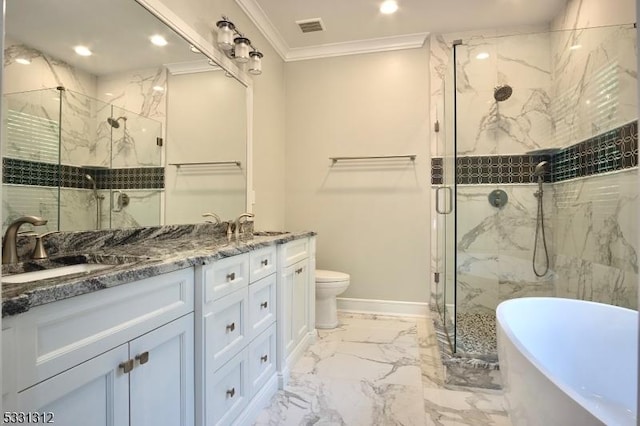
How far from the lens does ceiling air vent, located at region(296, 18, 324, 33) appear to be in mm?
2917

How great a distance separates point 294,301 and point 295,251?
325 millimetres

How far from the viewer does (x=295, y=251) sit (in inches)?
91.6

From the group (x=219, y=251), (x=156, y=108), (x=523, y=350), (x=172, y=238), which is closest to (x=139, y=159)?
(x=156, y=108)

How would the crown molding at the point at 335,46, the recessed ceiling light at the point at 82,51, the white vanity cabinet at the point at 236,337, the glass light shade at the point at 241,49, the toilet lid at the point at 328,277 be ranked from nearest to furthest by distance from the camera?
the white vanity cabinet at the point at 236,337
the recessed ceiling light at the point at 82,51
the glass light shade at the point at 241,49
the toilet lid at the point at 328,277
the crown molding at the point at 335,46

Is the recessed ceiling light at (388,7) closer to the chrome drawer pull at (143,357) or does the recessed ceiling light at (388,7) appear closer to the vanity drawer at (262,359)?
the vanity drawer at (262,359)

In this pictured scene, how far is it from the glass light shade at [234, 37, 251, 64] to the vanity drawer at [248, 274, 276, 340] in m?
1.54

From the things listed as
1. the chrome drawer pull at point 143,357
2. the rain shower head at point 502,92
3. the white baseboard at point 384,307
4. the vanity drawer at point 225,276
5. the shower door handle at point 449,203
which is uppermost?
the rain shower head at point 502,92

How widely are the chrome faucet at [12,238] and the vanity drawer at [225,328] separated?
0.64 meters

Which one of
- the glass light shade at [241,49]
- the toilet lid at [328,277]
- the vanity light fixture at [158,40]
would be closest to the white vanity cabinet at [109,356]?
the vanity light fixture at [158,40]

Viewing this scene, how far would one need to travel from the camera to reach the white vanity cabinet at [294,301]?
2031mm

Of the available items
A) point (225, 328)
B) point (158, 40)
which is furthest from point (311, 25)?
point (225, 328)

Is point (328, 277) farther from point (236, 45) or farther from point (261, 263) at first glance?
point (236, 45)

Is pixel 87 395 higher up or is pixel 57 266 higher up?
pixel 57 266

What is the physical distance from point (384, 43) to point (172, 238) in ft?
8.47
